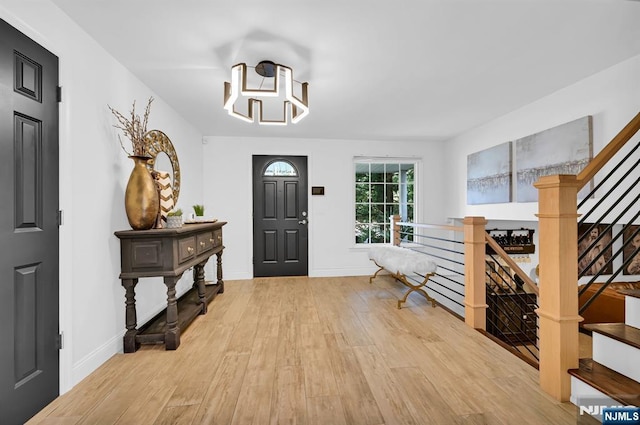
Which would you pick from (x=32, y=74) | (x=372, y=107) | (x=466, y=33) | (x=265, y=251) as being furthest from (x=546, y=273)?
(x=265, y=251)

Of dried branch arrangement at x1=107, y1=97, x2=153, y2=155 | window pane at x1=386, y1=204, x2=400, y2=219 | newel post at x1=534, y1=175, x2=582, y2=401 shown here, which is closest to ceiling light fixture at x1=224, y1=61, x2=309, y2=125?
dried branch arrangement at x1=107, y1=97, x2=153, y2=155

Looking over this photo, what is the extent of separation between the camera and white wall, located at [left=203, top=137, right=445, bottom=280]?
499cm

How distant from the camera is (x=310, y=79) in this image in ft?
9.34

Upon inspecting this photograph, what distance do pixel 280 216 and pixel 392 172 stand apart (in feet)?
7.10

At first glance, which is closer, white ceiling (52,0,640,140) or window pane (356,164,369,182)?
white ceiling (52,0,640,140)

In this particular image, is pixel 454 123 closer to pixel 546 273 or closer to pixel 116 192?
pixel 546 273

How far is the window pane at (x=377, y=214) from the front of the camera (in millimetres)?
5512

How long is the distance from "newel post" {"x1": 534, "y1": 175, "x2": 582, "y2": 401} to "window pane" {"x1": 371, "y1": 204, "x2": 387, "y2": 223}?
12.2 ft

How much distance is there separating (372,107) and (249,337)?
9.28 feet

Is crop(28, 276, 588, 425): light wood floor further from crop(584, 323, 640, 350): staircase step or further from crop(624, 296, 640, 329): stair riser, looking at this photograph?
crop(624, 296, 640, 329): stair riser

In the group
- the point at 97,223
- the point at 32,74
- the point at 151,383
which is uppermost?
the point at 32,74

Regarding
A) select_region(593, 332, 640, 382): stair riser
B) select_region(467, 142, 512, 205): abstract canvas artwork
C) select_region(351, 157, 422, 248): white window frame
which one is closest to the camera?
select_region(593, 332, 640, 382): stair riser

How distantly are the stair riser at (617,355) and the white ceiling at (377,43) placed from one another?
1976 mm

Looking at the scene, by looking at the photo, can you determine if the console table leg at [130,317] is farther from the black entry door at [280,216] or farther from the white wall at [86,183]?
the black entry door at [280,216]
